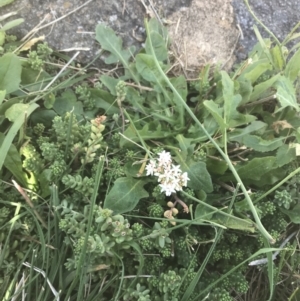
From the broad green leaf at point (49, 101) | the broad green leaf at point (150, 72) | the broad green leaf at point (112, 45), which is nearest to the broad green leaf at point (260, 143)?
the broad green leaf at point (150, 72)

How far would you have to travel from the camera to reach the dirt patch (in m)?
1.62

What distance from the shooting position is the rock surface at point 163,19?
62.3 inches

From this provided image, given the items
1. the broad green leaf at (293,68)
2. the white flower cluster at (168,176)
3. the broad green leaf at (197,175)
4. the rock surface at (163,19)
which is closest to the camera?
the white flower cluster at (168,176)

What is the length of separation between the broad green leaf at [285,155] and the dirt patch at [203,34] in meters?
0.41

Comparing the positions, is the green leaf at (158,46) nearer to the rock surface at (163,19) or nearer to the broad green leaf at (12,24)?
the rock surface at (163,19)

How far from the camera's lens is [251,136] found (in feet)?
4.55

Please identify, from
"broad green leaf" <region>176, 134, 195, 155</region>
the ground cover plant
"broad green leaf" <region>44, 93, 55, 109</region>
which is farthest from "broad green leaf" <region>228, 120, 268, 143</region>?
"broad green leaf" <region>44, 93, 55, 109</region>

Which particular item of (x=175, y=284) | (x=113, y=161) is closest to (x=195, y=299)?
(x=175, y=284)

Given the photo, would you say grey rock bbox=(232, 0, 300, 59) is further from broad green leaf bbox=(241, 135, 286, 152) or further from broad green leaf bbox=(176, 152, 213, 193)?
broad green leaf bbox=(176, 152, 213, 193)

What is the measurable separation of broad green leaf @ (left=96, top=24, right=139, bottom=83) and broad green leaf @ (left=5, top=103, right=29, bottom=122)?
35cm

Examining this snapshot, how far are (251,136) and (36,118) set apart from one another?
722 millimetres

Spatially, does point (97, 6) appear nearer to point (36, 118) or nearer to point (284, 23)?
point (36, 118)

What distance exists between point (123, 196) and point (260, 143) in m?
0.46

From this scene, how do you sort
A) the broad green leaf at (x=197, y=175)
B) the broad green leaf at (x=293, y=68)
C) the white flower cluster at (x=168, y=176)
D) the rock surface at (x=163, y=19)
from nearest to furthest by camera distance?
the white flower cluster at (x=168, y=176) < the broad green leaf at (x=197, y=175) < the broad green leaf at (x=293, y=68) < the rock surface at (x=163, y=19)
